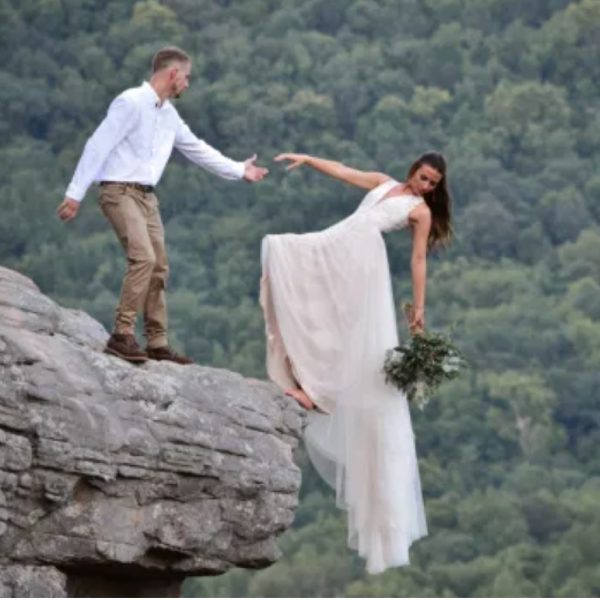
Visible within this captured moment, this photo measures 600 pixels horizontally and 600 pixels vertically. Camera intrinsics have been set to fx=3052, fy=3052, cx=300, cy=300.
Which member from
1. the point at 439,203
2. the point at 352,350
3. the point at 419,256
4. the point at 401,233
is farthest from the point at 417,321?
the point at 401,233

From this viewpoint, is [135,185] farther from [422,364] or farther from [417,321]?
[422,364]

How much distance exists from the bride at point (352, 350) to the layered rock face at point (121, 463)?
1.39 feet

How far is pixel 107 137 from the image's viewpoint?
74.3 ft

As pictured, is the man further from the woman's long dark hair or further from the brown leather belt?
the woman's long dark hair

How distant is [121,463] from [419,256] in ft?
9.78

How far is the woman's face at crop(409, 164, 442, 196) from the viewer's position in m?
23.6

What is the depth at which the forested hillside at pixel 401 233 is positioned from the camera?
78.2 m

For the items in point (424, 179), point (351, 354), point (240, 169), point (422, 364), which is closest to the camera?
point (240, 169)

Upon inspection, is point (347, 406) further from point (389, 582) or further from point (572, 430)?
point (572, 430)

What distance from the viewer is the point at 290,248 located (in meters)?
24.0

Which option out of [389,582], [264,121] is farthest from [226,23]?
[389,582]

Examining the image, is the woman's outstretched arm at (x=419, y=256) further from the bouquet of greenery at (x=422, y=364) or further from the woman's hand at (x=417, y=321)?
the bouquet of greenery at (x=422, y=364)

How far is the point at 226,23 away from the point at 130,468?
87.5 m

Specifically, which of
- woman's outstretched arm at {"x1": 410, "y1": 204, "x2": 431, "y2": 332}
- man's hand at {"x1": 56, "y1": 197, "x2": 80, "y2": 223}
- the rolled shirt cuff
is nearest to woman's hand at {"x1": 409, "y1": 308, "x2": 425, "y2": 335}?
woman's outstretched arm at {"x1": 410, "y1": 204, "x2": 431, "y2": 332}
